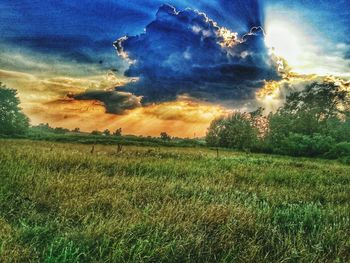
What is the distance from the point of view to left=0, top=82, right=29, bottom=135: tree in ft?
235

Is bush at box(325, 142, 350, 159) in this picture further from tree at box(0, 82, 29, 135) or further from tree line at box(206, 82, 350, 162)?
tree at box(0, 82, 29, 135)

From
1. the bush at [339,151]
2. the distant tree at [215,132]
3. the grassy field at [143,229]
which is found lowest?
the grassy field at [143,229]

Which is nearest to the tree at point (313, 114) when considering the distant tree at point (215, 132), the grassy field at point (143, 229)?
the distant tree at point (215, 132)

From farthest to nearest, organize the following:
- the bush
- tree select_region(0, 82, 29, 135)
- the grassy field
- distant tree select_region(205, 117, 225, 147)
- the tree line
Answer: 1. distant tree select_region(205, 117, 225, 147)
2. tree select_region(0, 82, 29, 135)
3. the tree line
4. the bush
5. the grassy field

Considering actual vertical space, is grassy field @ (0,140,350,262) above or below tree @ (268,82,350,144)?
below

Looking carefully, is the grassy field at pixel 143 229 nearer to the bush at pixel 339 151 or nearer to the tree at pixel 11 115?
the bush at pixel 339 151

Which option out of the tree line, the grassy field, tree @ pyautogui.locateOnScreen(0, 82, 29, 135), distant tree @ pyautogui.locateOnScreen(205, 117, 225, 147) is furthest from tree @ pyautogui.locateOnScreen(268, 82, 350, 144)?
the grassy field

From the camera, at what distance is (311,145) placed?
205ft

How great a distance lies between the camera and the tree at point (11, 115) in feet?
235

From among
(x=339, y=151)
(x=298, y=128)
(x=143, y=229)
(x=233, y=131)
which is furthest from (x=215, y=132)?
(x=143, y=229)

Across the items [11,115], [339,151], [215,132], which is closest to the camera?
[339,151]

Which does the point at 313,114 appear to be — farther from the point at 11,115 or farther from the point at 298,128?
the point at 11,115

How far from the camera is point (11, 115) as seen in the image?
73562mm

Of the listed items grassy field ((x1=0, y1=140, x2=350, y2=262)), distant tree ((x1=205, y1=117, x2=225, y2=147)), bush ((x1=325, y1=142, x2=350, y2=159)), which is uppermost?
distant tree ((x1=205, y1=117, x2=225, y2=147))
